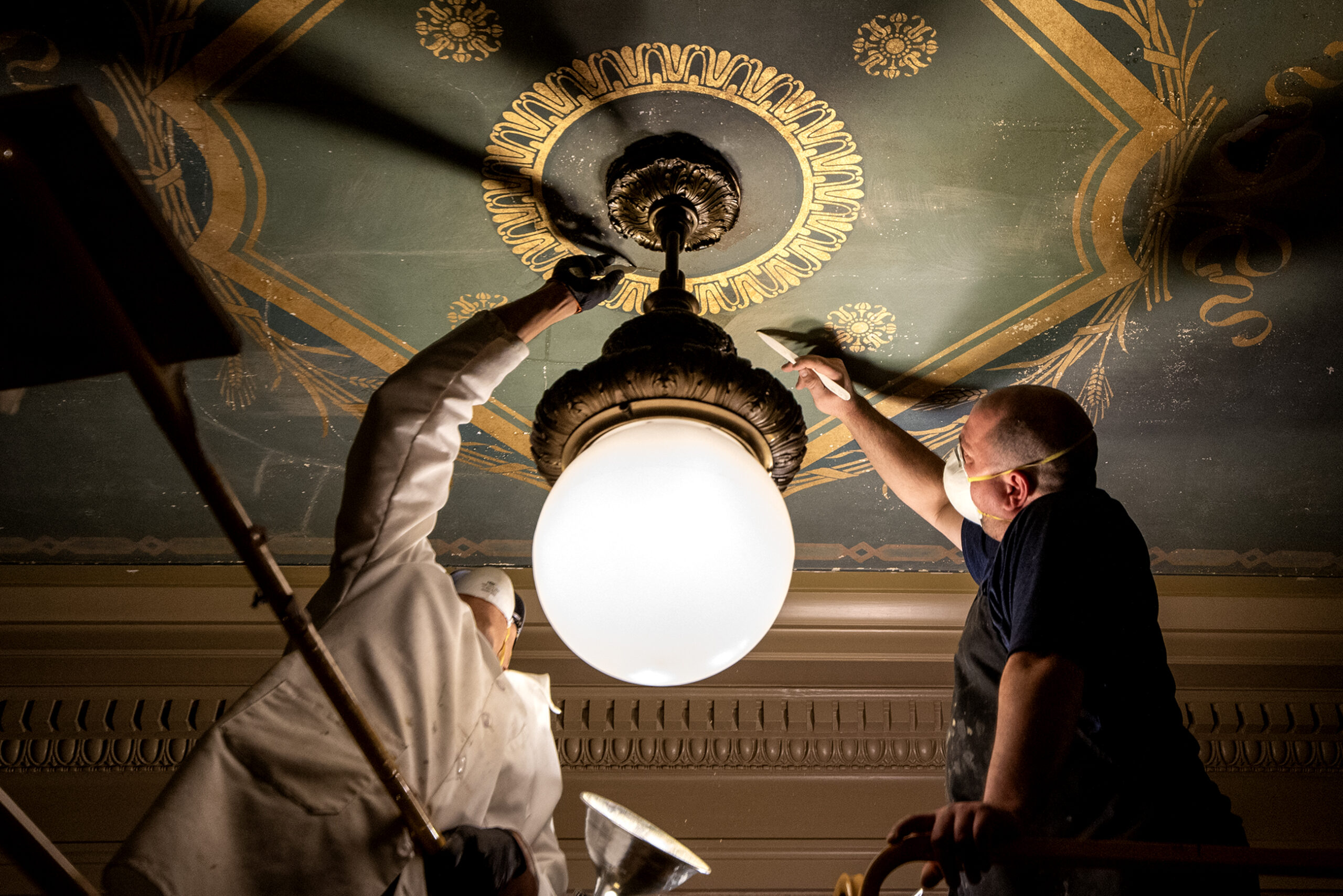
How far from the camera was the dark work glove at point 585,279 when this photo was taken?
3.92 ft

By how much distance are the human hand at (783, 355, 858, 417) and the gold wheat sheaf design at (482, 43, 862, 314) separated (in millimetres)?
125

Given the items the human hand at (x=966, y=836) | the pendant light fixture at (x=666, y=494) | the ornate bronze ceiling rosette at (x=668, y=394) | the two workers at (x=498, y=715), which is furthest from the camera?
the ornate bronze ceiling rosette at (x=668, y=394)

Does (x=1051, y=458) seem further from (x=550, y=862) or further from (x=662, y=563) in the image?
(x=550, y=862)

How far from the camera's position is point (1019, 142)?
1.21 metres

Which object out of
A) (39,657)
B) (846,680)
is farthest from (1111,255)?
(39,657)

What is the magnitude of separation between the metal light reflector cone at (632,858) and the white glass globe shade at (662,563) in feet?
0.92

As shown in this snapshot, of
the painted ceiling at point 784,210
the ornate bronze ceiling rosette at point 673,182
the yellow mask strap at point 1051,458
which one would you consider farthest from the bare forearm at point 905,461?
the ornate bronze ceiling rosette at point 673,182

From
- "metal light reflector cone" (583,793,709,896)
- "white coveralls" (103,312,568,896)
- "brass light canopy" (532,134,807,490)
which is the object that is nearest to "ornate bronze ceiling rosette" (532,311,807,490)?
"brass light canopy" (532,134,807,490)

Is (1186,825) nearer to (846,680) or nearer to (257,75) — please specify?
(846,680)

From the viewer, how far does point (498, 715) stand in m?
1.17

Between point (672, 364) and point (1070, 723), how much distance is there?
1.86 ft

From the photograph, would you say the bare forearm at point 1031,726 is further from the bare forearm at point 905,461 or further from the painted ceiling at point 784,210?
the bare forearm at point 905,461

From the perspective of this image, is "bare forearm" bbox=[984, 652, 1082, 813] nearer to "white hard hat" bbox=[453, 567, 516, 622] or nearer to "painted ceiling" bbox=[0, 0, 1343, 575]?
"painted ceiling" bbox=[0, 0, 1343, 575]

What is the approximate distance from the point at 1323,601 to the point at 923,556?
0.83m
